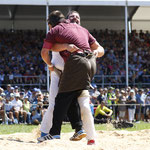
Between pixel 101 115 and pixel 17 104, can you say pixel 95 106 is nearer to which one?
pixel 101 115

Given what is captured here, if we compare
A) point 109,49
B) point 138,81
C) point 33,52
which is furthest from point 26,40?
point 138,81

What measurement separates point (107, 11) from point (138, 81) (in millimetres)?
7697

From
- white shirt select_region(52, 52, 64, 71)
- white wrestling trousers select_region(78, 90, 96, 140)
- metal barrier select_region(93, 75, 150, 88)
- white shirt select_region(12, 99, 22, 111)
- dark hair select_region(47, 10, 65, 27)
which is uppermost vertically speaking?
dark hair select_region(47, 10, 65, 27)

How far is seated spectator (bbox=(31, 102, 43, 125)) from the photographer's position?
1530cm

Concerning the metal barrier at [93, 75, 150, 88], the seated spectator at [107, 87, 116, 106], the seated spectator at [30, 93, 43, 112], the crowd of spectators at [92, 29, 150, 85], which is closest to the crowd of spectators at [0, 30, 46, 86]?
the metal barrier at [93, 75, 150, 88]

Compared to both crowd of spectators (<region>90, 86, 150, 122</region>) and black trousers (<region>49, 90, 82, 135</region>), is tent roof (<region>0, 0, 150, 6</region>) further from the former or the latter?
black trousers (<region>49, 90, 82, 135</region>)

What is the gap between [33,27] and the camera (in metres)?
29.9

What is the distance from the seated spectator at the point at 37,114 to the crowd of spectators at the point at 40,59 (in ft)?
17.4

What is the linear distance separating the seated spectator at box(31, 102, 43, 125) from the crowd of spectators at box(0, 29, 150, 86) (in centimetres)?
531

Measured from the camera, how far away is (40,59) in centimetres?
2441

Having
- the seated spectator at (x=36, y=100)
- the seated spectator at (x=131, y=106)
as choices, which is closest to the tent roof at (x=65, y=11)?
the seated spectator at (x=131, y=106)

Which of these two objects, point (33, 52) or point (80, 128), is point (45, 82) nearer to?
point (33, 52)

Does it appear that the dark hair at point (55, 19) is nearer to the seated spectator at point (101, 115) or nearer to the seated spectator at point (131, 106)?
the seated spectator at point (101, 115)

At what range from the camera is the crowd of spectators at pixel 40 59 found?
72.5 feet
